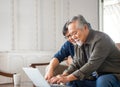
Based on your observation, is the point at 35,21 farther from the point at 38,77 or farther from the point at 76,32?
the point at 38,77

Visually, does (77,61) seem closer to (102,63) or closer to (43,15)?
(102,63)

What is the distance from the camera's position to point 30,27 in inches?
184

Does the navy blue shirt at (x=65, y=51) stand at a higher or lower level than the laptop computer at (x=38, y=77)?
higher

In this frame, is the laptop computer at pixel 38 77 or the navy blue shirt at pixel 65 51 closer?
the laptop computer at pixel 38 77

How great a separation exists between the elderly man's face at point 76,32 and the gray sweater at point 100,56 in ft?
0.20

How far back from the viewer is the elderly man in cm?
193

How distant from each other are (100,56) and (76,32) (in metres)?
0.27

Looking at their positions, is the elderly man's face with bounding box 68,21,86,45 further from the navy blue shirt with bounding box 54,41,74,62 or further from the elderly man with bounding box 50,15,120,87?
the navy blue shirt with bounding box 54,41,74,62

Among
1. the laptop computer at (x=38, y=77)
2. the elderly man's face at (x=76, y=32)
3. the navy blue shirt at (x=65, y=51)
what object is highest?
the elderly man's face at (x=76, y=32)

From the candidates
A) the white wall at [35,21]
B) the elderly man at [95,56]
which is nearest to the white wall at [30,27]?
the white wall at [35,21]

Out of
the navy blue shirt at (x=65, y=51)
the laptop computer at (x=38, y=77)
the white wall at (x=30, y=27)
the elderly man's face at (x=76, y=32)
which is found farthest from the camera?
the white wall at (x=30, y=27)

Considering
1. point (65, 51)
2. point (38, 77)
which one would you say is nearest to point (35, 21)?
point (65, 51)

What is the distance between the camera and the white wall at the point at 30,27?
451 centimetres

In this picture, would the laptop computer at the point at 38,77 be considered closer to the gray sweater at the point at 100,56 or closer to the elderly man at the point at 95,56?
the elderly man at the point at 95,56
